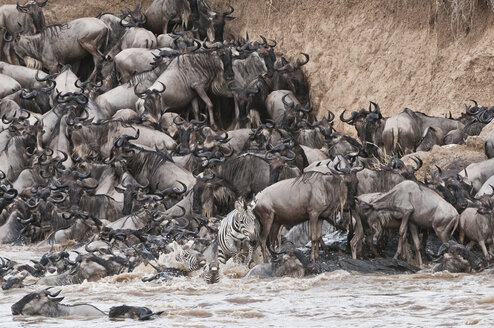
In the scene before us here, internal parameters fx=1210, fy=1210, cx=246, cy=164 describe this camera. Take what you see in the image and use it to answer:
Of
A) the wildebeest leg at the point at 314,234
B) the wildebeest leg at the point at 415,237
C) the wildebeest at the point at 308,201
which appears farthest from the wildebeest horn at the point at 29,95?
the wildebeest leg at the point at 415,237

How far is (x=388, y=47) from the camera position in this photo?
22469mm

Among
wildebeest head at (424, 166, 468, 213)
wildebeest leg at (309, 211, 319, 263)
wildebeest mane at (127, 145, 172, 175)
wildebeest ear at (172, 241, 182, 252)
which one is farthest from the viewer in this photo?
wildebeest mane at (127, 145, 172, 175)

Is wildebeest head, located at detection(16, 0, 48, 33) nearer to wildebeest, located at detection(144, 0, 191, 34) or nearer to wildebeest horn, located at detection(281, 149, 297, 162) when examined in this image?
wildebeest, located at detection(144, 0, 191, 34)

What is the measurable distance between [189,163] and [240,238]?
578 centimetres

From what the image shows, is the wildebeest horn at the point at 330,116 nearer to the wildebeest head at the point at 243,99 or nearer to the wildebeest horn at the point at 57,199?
the wildebeest head at the point at 243,99

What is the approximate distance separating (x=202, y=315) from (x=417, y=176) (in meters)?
6.45

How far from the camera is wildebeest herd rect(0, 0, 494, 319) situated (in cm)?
1355

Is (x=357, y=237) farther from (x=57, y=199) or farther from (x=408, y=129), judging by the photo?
(x=57, y=199)

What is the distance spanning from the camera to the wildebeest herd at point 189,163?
13.6 metres

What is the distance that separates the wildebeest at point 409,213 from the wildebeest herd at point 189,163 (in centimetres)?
2

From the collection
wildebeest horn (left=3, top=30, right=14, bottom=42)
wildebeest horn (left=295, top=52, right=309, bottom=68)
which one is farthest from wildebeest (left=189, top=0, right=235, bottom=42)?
wildebeest horn (left=3, top=30, right=14, bottom=42)

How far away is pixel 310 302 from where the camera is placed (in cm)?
1130

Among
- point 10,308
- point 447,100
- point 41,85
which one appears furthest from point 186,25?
point 10,308

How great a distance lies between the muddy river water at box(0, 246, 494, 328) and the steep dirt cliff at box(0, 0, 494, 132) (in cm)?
881
